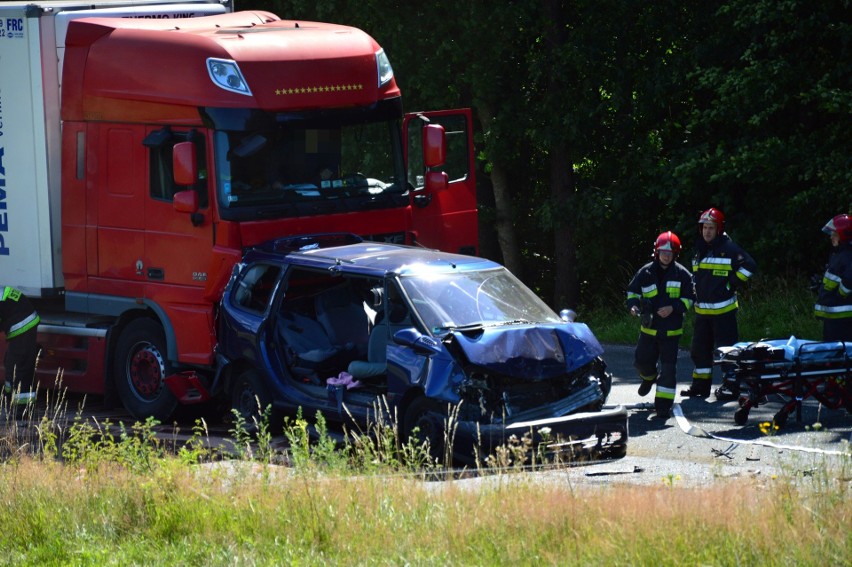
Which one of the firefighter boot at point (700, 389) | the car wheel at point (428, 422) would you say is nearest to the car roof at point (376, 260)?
the car wheel at point (428, 422)

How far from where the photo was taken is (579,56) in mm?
20062

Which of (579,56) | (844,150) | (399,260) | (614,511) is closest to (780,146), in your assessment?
(844,150)

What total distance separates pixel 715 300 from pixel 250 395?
4366 mm

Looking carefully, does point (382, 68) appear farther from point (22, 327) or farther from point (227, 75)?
point (22, 327)

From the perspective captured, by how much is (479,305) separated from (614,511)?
3334 mm

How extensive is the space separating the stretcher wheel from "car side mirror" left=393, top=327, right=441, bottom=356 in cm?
273

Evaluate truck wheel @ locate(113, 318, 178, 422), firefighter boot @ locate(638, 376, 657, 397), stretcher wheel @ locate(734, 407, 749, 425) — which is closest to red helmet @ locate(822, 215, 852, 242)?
firefighter boot @ locate(638, 376, 657, 397)

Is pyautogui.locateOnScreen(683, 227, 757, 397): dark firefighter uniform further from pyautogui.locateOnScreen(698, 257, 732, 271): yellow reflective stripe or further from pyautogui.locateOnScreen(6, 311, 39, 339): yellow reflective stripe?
pyautogui.locateOnScreen(6, 311, 39, 339): yellow reflective stripe

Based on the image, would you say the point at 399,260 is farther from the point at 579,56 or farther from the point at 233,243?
the point at 579,56

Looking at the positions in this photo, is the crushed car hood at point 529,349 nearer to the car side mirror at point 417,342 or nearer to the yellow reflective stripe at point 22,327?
the car side mirror at point 417,342

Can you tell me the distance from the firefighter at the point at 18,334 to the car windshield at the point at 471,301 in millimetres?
4199

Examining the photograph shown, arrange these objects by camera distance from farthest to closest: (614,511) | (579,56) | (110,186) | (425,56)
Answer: (425,56) < (579,56) < (110,186) < (614,511)

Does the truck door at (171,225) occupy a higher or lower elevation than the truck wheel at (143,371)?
higher

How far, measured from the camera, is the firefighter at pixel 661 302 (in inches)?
461
